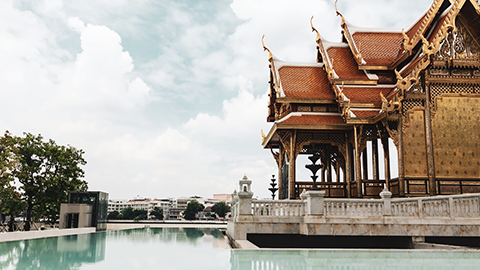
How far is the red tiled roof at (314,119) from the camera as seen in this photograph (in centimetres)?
1614

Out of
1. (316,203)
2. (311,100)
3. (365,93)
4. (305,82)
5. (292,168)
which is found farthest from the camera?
(305,82)

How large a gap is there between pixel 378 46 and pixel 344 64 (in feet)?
7.12

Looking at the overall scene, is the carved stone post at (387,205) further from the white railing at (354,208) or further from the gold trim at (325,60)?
the gold trim at (325,60)

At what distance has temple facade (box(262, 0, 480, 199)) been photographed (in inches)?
551

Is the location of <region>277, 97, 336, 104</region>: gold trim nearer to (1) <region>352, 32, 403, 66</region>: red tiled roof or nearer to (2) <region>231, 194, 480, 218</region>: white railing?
(1) <region>352, 32, 403, 66</region>: red tiled roof

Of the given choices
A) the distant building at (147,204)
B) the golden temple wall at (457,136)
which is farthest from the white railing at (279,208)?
the distant building at (147,204)

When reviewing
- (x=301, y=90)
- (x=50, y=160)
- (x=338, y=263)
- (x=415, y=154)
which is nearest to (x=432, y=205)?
(x=415, y=154)

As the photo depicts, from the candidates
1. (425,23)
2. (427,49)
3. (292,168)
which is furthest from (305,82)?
(427,49)

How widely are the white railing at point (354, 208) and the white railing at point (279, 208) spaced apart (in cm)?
86

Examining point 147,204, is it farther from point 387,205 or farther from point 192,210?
point 387,205

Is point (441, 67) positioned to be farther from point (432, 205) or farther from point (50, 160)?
point (50, 160)

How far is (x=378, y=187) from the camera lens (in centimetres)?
1505

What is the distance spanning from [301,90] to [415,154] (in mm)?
5737

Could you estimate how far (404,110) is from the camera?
14.4m
